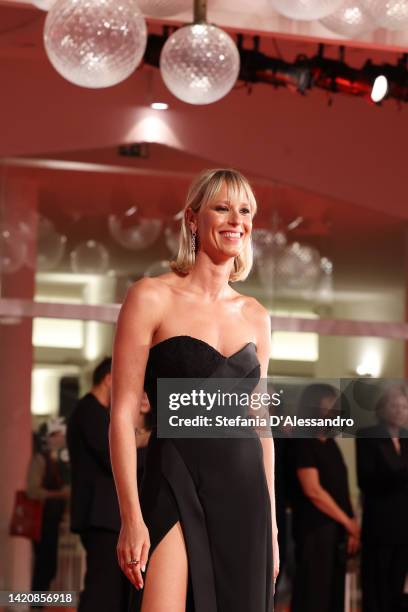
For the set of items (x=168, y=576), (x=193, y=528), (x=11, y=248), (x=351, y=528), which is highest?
(x=11, y=248)

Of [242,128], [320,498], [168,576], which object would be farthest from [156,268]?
[168,576]

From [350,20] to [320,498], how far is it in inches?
82.9

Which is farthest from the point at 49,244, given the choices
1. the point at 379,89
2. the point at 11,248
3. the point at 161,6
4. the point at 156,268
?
the point at 161,6

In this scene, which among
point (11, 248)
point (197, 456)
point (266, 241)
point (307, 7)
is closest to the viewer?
point (197, 456)

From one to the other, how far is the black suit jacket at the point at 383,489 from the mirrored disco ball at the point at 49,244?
216cm

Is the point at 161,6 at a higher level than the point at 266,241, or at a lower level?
lower

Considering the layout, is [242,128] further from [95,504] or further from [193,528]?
[193,528]

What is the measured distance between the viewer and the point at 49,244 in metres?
6.52

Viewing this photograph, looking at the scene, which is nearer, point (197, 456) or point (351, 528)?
point (197, 456)

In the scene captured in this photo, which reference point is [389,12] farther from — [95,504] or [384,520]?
[384,520]

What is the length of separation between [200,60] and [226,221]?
1.75m

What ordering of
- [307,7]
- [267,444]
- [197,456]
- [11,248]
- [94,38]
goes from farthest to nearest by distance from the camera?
[11,248]
[307,7]
[94,38]
[267,444]
[197,456]

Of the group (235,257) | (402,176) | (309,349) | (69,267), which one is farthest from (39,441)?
(235,257)

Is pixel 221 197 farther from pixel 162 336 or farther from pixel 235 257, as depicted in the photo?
pixel 162 336
